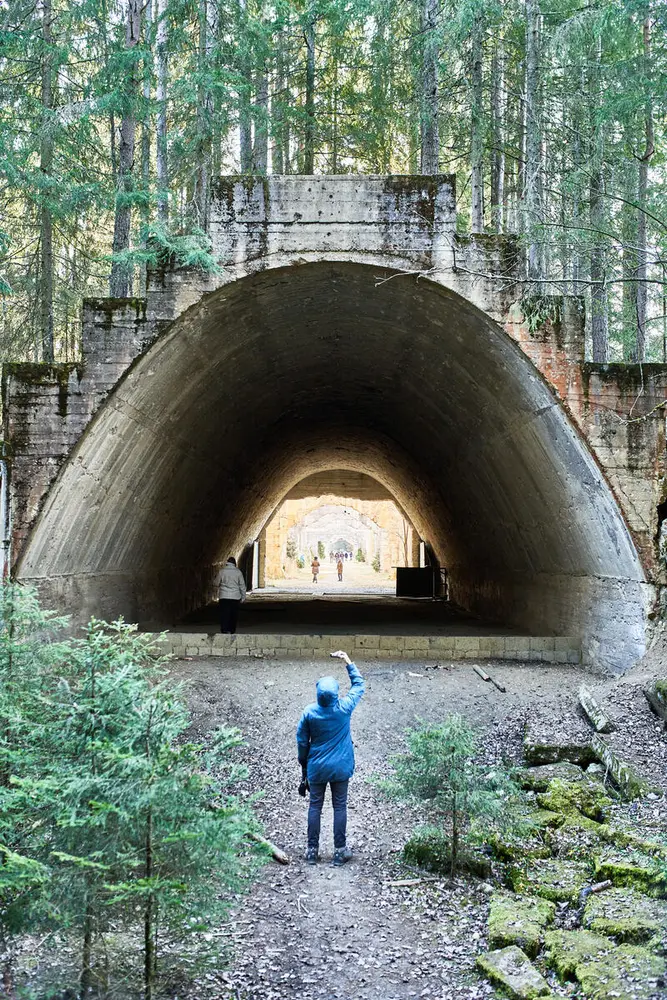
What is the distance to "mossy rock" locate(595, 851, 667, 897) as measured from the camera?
5859mm

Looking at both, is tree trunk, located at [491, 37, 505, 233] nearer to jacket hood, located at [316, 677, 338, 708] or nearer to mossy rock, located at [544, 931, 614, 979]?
jacket hood, located at [316, 677, 338, 708]

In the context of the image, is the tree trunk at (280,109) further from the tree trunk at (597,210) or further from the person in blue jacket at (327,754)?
the person in blue jacket at (327,754)

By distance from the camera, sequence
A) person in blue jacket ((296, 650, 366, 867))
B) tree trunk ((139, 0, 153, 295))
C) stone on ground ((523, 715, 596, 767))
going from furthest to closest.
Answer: tree trunk ((139, 0, 153, 295)) < stone on ground ((523, 715, 596, 767)) < person in blue jacket ((296, 650, 366, 867))

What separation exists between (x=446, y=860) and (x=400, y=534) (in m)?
35.2

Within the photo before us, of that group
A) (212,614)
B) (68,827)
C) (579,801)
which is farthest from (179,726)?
(212,614)

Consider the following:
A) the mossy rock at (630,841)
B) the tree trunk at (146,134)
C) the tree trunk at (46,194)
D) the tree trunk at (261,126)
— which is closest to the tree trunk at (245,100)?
the tree trunk at (261,126)

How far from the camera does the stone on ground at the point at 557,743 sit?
8.53 m

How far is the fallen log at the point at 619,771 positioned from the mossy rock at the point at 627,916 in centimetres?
170

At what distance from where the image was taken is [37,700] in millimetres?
5223

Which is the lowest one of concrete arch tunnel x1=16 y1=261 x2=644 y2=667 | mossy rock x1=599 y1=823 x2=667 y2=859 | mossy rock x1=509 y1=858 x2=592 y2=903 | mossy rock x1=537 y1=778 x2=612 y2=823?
mossy rock x1=509 y1=858 x2=592 y2=903

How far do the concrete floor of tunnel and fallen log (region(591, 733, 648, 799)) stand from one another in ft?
19.9

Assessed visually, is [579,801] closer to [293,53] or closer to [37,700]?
[37,700]

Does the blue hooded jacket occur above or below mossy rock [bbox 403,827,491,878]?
above

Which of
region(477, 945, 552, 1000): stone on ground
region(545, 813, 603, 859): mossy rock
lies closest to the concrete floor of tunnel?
region(545, 813, 603, 859): mossy rock
